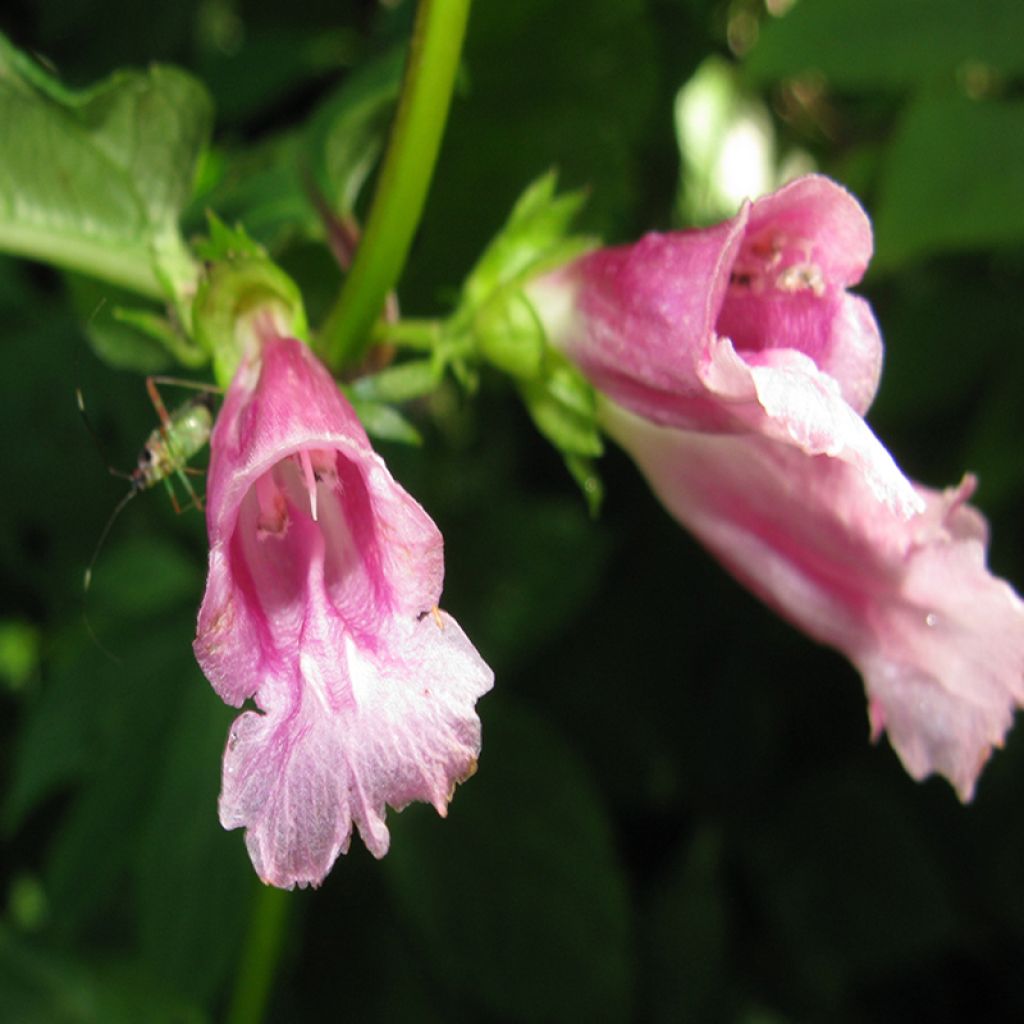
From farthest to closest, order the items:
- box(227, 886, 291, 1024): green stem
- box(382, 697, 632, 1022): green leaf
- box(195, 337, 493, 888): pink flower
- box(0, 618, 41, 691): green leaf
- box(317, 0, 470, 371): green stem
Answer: box(0, 618, 41, 691): green leaf
box(382, 697, 632, 1022): green leaf
box(227, 886, 291, 1024): green stem
box(317, 0, 470, 371): green stem
box(195, 337, 493, 888): pink flower

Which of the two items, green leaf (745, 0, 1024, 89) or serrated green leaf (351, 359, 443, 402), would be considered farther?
green leaf (745, 0, 1024, 89)

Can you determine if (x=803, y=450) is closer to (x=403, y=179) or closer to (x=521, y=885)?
(x=403, y=179)

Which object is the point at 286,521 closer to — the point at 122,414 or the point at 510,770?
the point at 122,414

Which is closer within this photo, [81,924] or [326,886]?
[81,924]

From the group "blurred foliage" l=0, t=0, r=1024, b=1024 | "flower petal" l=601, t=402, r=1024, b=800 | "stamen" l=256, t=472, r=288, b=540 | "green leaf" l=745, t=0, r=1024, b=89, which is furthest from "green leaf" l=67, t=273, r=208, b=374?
"green leaf" l=745, t=0, r=1024, b=89

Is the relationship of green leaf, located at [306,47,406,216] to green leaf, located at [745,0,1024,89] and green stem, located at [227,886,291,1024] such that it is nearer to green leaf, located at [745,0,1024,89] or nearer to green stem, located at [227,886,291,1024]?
green leaf, located at [745,0,1024,89]

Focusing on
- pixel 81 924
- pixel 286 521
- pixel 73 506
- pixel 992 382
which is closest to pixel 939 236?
pixel 992 382

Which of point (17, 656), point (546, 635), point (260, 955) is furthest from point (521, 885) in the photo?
point (17, 656)
